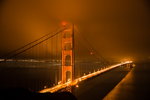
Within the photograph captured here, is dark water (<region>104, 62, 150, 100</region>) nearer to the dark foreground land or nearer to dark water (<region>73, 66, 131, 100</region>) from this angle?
dark water (<region>73, 66, 131, 100</region>)

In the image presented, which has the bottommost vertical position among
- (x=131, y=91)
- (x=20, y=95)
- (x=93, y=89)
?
(x=131, y=91)

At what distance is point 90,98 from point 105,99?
1728mm

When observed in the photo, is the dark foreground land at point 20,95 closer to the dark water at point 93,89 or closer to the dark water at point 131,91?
the dark water at point 93,89

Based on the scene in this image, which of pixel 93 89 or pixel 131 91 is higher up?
pixel 93 89

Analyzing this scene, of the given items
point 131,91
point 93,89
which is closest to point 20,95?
point 93,89

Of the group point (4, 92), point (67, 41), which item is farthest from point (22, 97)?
point (67, 41)

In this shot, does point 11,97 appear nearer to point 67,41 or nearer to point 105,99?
point 67,41

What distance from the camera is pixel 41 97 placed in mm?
4418

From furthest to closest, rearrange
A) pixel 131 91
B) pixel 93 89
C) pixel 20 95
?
pixel 131 91 < pixel 93 89 < pixel 20 95

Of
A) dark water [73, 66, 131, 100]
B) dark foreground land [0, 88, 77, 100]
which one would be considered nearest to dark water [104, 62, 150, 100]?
dark water [73, 66, 131, 100]

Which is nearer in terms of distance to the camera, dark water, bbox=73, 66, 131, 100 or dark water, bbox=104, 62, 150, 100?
dark water, bbox=73, 66, 131, 100

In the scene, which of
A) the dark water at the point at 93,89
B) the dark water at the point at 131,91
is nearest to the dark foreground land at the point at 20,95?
the dark water at the point at 93,89

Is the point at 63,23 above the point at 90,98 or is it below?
above

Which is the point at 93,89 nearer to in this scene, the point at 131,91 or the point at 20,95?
the point at 131,91
